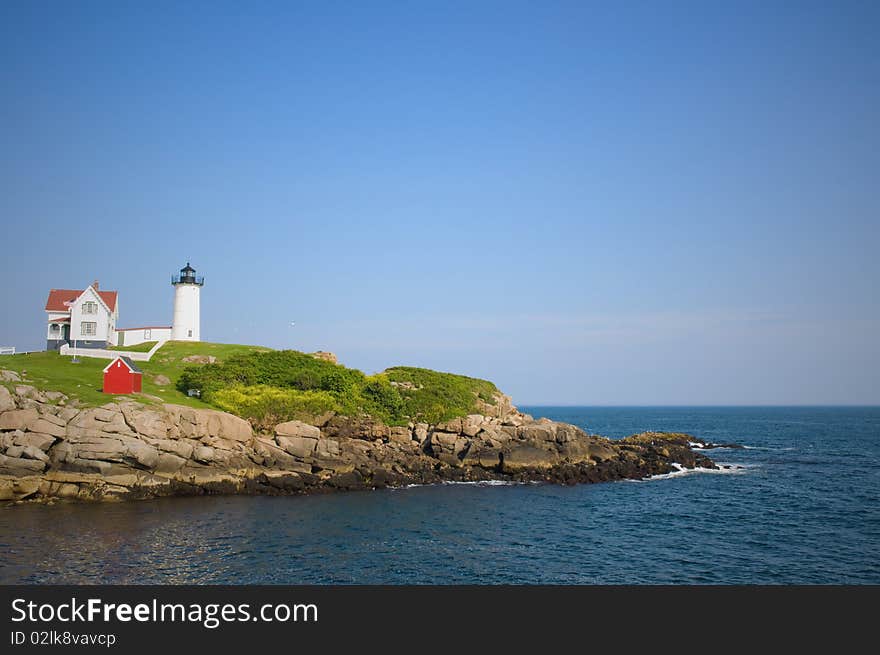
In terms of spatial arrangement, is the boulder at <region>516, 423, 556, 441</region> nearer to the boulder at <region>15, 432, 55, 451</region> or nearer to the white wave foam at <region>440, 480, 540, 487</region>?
the white wave foam at <region>440, 480, 540, 487</region>

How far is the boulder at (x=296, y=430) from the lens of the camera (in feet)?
170

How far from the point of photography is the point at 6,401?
43.0m

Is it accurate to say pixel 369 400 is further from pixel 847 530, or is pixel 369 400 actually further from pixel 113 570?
pixel 847 530

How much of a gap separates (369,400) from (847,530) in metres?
39.7

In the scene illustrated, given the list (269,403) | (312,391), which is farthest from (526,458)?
(269,403)

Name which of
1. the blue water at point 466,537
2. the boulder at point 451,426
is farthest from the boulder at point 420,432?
the blue water at point 466,537

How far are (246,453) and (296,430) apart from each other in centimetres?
491

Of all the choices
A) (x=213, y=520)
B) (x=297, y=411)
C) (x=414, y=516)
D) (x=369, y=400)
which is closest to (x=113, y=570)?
(x=213, y=520)

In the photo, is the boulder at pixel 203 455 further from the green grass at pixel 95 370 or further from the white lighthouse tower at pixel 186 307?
the white lighthouse tower at pixel 186 307

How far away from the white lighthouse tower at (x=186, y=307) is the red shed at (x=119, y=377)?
26389mm

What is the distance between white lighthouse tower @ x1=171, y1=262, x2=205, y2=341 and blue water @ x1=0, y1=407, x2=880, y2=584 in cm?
3801

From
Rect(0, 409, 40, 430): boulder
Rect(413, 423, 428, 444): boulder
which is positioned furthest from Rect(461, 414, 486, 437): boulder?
Rect(0, 409, 40, 430): boulder
